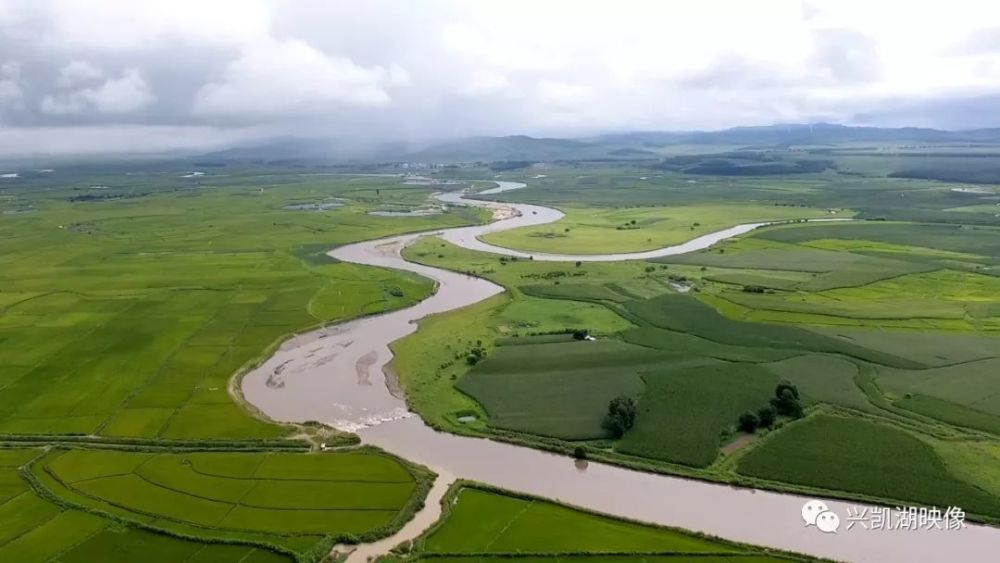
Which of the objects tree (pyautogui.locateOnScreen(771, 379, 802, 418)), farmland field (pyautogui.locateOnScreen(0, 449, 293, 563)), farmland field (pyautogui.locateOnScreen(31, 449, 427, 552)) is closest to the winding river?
farmland field (pyautogui.locateOnScreen(31, 449, 427, 552))

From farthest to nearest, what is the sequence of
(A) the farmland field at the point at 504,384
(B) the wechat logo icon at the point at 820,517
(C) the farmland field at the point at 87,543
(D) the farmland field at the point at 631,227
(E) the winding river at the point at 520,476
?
(D) the farmland field at the point at 631,227 → (A) the farmland field at the point at 504,384 → (B) the wechat logo icon at the point at 820,517 → (E) the winding river at the point at 520,476 → (C) the farmland field at the point at 87,543

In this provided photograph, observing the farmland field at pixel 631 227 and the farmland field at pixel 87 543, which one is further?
the farmland field at pixel 631 227

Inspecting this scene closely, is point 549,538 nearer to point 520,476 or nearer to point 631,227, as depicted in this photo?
point 520,476

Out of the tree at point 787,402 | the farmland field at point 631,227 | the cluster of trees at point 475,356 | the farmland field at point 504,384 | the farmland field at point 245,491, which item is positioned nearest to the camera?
the farmland field at point 245,491

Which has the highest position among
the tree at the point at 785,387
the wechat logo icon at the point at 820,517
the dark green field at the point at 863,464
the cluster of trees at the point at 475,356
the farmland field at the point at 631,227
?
the farmland field at the point at 631,227

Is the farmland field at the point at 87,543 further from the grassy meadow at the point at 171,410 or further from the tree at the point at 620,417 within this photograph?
the tree at the point at 620,417

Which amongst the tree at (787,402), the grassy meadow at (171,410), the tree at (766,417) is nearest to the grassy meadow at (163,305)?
the grassy meadow at (171,410)

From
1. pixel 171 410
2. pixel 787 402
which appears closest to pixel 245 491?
pixel 171 410

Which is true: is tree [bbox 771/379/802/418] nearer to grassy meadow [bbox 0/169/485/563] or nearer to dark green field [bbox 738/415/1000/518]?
dark green field [bbox 738/415/1000/518]
